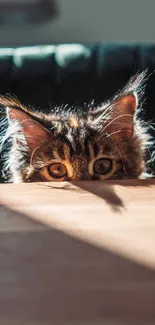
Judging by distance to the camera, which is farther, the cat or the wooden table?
the cat

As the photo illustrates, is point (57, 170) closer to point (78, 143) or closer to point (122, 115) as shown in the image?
point (78, 143)

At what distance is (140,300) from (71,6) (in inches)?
41.9

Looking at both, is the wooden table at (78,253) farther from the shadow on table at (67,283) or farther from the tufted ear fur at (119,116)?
the tufted ear fur at (119,116)

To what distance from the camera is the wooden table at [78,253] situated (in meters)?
0.67

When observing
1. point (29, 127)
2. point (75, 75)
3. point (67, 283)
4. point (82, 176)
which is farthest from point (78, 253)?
point (75, 75)

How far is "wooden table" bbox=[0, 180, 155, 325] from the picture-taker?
0.67 meters

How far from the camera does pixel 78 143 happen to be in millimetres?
1139

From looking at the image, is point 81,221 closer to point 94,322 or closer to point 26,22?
point 94,322

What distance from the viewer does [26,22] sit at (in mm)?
1503

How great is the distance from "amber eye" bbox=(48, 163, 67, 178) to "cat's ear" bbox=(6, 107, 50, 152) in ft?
0.22

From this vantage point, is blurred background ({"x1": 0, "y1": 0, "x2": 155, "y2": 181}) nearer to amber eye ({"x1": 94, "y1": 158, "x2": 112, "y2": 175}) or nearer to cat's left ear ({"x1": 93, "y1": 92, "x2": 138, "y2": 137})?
cat's left ear ({"x1": 93, "y1": 92, "x2": 138, "y2": 137})

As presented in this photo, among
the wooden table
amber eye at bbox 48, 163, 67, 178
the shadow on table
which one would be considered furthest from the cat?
the shadow on table

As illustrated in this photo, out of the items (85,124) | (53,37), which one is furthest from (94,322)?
(53,37)

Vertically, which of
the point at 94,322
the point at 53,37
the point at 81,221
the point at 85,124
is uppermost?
the point at 53,37
